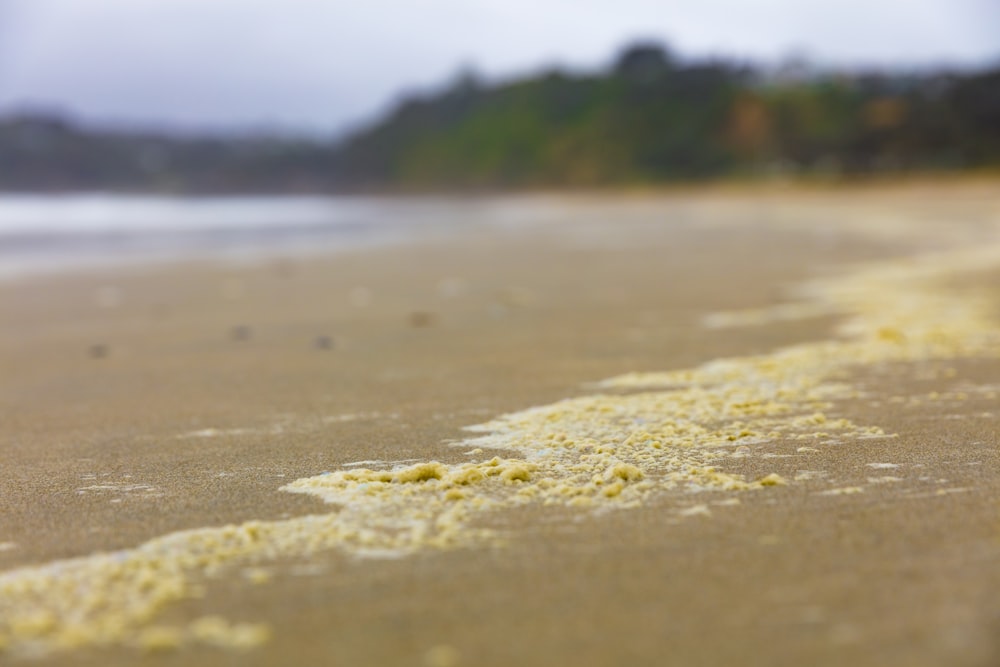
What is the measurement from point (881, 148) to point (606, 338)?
5641 cm

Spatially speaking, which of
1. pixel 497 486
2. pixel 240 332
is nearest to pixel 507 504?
pixel 497 486

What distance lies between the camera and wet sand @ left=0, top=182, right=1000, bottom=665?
1720 mm

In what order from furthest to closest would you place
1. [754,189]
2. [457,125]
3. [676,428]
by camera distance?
[457,125]
[754,189]
[676,428]

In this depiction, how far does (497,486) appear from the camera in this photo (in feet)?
8.44

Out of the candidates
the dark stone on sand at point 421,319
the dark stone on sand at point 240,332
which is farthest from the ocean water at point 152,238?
the dark stone on sand at point 421,319

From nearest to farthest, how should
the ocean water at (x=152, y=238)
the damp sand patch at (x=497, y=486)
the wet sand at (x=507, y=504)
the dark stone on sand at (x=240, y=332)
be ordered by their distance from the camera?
the wet sand at (x=507, y=504), the damp sand patch at (x=497, y=486), the dark stone on sand at (x=240, y=332), the ocean water at (x=152, y=238)

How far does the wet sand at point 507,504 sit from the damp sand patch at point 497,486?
0.09 ft

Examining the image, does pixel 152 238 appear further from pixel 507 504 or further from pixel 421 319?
pixel 507 504

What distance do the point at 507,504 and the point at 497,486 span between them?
0.15 metres

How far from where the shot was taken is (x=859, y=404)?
3.46 meters

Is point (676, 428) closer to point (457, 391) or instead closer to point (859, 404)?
point (859, 404)

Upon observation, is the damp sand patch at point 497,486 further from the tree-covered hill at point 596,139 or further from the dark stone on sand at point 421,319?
the tree-covered hill at point 596,139

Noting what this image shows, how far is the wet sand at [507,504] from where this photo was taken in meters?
1.72

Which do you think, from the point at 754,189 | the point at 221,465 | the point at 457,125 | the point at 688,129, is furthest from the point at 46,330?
the point at 457,125
